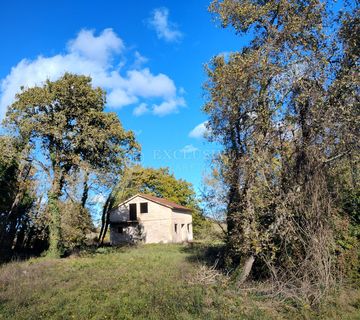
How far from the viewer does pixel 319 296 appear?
7.89 m

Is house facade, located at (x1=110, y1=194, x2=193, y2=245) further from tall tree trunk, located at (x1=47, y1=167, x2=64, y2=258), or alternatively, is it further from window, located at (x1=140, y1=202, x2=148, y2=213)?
tall tree trunk, located at (x1=47, y1=167, x2=64, y2=258)

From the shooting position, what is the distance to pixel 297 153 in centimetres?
962

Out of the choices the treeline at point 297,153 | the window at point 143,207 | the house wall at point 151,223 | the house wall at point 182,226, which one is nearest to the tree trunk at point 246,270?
the treeline at point 297,153

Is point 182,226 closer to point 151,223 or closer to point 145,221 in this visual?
point 151,223

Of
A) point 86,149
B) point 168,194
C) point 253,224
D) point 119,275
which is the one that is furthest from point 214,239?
point 168,194

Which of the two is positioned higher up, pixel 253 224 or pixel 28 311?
pixel 253 224

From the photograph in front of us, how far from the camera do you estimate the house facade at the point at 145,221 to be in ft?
121

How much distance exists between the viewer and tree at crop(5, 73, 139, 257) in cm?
2094

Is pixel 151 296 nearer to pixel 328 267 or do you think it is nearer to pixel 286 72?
pixel 328 267

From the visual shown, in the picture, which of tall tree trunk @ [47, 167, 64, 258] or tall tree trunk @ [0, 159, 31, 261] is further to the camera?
tall tree trunk @ [47, 167, 64, 258]

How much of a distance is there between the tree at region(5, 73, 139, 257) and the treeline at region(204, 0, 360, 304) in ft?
47.0

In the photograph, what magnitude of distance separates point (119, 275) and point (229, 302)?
5753 millimetres

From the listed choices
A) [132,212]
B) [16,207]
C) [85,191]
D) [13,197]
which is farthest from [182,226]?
[13,197]

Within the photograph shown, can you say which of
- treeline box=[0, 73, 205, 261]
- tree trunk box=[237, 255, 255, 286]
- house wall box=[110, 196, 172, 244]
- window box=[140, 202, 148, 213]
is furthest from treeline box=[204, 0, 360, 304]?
window box=[140, 202, 148, 213]
